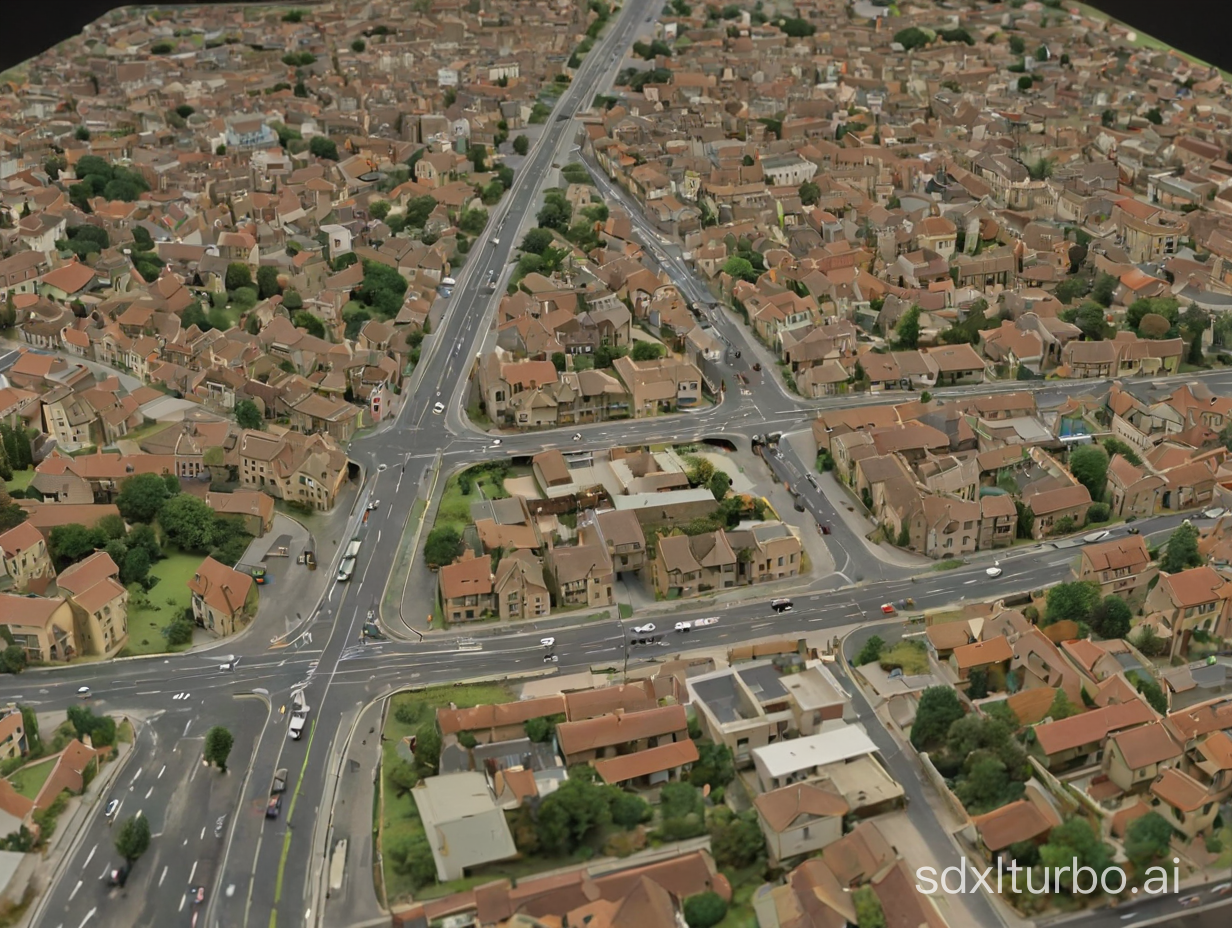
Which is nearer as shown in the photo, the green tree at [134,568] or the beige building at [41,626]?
the beige building at [41,626]

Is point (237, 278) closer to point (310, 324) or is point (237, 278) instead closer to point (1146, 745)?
point (310, 324)

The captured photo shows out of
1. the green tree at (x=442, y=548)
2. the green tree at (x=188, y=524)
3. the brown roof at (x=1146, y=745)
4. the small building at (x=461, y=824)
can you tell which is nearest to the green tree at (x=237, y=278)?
the green tree at (x=188, y=524)

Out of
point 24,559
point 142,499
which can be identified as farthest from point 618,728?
point 24,559

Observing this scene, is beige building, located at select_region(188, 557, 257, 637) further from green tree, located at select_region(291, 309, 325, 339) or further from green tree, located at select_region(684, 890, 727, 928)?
green tree, located at select_region(291, 309, 325, 339)

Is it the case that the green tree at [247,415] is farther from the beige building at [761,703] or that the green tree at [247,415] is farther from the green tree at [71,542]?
the beige building at [761,703]

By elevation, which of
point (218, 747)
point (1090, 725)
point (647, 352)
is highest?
point (218, 747)

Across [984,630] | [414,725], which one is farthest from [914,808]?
[414,725]
